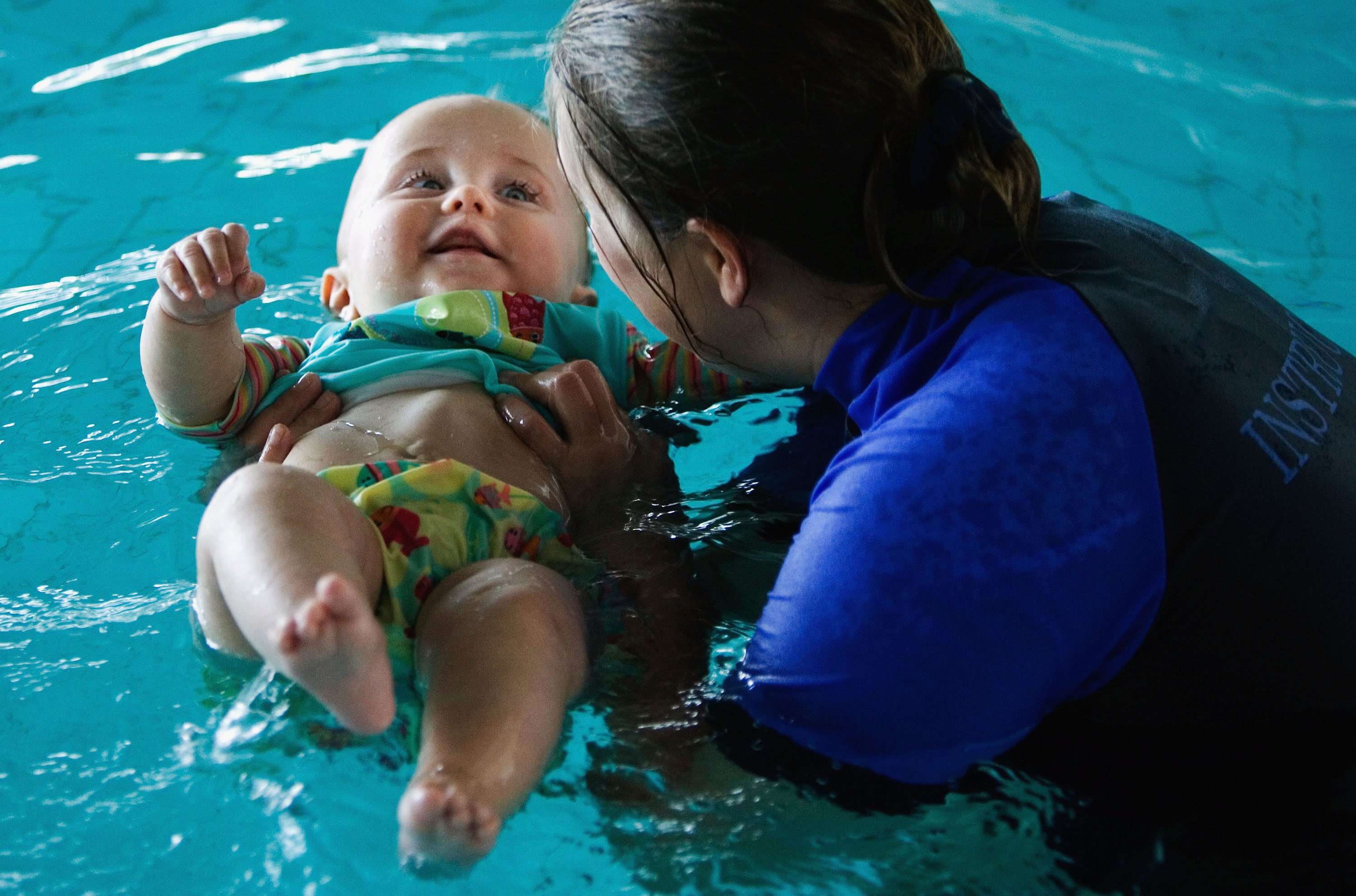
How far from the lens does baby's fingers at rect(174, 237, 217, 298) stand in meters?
1.69

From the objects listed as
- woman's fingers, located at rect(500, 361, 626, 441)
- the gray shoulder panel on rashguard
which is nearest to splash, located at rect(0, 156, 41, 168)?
woman's fingers, located at rect(500, 361, 626, 441)

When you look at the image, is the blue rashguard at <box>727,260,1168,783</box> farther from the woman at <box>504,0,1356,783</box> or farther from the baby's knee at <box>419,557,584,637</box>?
the baby's knee at <box>419,557,584,637</box>

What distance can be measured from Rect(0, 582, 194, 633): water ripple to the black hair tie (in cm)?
124

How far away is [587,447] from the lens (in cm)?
198

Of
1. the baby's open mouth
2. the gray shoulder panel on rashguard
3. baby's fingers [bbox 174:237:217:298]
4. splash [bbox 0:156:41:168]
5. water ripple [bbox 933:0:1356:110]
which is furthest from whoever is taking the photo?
water ripple [bbox 933:0:1356:110]

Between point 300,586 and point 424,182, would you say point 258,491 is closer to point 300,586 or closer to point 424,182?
point 300,586

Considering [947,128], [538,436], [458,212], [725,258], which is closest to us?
[947,128]

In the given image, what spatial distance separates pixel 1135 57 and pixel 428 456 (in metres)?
2.99

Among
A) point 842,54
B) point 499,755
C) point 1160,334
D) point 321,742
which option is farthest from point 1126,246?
point 321,742

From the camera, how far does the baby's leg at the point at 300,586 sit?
3.74ft

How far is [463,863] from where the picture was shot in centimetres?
121

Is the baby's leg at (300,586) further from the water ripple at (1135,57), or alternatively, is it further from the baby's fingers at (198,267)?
the water ripple at (1135,57)

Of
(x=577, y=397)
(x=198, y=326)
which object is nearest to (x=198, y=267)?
(x=198, y=326)

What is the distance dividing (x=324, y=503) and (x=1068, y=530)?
0.82 m
